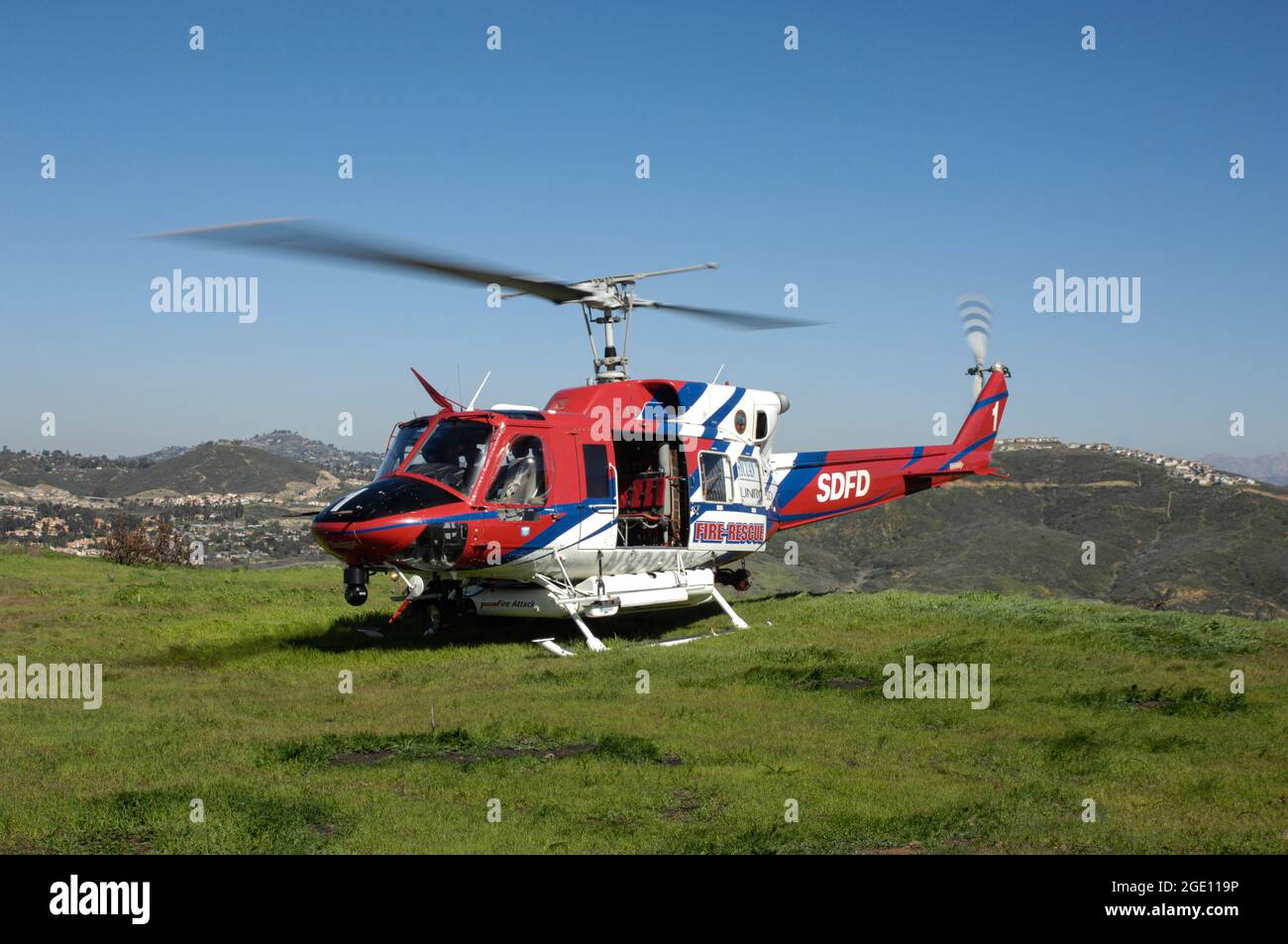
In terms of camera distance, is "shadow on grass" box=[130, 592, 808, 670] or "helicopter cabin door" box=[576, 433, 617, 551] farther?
"helicopter cabin door" box=[576, 433, 617, 551]

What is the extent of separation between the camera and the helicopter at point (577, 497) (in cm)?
1675

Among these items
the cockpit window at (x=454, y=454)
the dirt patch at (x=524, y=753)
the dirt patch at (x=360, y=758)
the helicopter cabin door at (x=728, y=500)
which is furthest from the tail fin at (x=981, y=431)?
the dirt patch at (x=360, y=758)

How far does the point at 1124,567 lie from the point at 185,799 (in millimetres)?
43686

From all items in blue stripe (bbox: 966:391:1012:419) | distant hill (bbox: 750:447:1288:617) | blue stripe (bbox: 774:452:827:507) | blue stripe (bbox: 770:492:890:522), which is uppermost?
blue stripe (bbox: 966:391:1012:419)

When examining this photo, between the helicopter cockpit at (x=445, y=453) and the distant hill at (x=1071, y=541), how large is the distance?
43.5 feet

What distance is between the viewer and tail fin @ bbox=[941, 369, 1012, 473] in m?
25.2

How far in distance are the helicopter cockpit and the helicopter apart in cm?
2

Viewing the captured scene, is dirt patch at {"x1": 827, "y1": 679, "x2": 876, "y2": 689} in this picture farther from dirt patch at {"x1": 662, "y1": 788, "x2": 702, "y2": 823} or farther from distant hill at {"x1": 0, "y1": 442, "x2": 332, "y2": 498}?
distant hill at {"x1": 0, "y1": 442, "x2": 332, "y2": 498}

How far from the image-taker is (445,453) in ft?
57.5

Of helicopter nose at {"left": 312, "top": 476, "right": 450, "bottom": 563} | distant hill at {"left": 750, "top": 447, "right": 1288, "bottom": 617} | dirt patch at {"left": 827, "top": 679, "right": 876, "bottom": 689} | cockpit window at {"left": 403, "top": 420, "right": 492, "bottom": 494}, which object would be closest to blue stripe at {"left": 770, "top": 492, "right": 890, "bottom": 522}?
distant hill at {"left": 750, "top": 447, "right": 1288, "bottom": 617}

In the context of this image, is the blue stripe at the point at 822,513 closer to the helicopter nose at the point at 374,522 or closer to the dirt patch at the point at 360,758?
the helicopter nose at the point at 374,522

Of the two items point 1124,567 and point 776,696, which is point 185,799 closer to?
point 776,696

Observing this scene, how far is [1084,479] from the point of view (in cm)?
6419
